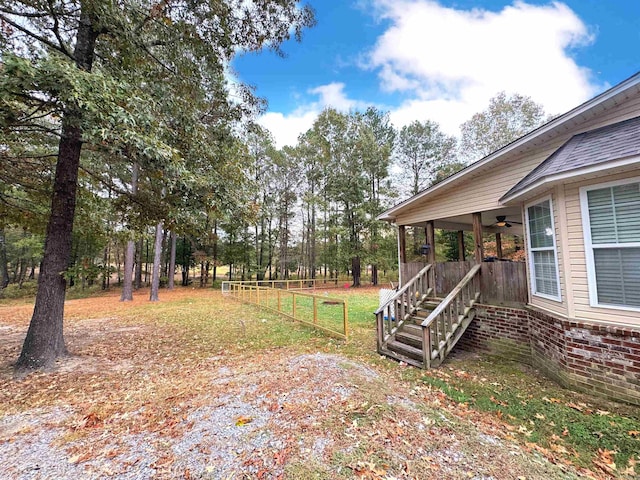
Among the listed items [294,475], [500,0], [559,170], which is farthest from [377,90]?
[294,475]

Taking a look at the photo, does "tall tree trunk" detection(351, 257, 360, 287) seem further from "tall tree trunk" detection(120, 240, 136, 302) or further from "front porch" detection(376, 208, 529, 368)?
"tall tree trunk" detection(120, 240, 136, 302)

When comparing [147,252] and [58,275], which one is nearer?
[58,275]

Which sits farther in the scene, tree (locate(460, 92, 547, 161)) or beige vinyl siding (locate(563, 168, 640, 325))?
tree (locate(460, 92, 547, 161))

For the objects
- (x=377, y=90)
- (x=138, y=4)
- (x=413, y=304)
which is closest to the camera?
(x=138, y=4)

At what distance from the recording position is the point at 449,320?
5.43m

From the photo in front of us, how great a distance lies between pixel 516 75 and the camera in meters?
17.6

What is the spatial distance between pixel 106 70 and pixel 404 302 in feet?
25.2

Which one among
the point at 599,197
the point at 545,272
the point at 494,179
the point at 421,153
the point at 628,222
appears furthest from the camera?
the point at 421,153

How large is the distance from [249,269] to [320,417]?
952 inches

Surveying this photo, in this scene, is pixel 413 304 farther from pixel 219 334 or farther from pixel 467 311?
pixel 219 334

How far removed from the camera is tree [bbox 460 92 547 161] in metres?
18.7

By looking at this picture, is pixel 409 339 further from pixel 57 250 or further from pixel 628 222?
pixel 57 250

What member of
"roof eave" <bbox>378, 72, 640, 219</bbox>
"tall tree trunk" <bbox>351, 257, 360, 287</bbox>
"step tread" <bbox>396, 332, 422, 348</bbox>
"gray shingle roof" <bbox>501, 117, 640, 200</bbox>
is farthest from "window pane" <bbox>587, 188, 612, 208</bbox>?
"tall tree trunk" <bbox>351, 257, 360, 287</bbox>

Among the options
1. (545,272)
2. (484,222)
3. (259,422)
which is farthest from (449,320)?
(484,222)
